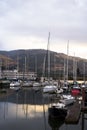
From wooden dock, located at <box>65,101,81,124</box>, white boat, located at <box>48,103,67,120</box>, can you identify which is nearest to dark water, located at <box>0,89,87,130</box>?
wooden dock, located at <box>65,101,81,124</box>

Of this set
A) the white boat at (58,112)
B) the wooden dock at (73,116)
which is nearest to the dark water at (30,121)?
the wooden dock at (73,116)

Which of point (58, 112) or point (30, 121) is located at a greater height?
point (58, 112)

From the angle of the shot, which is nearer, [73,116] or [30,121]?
[73,116]

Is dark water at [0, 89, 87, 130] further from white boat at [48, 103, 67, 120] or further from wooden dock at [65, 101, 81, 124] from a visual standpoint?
white boat at [48, 103, 67, 120]

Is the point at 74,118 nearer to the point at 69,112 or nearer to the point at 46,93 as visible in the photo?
the point at 69,112

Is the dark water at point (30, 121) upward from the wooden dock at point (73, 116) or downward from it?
downward

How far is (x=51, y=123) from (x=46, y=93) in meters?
38.4

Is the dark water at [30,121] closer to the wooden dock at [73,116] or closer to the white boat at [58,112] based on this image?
the wooden dock at [73,116]

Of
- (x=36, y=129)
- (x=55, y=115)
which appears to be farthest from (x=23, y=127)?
(x=55, y=115)

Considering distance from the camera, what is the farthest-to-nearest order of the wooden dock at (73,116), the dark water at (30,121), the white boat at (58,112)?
the white boat at (58,112) → the wooden dock at (73,116) → the dark water at (30,121)

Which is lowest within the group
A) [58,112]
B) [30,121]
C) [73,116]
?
[30,121]

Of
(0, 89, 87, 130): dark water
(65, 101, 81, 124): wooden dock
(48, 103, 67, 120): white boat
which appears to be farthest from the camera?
(48, 103, 67, 120): white boat

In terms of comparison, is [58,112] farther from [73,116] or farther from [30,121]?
[30,121]

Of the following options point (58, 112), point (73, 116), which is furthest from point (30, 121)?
point (73, 116)
